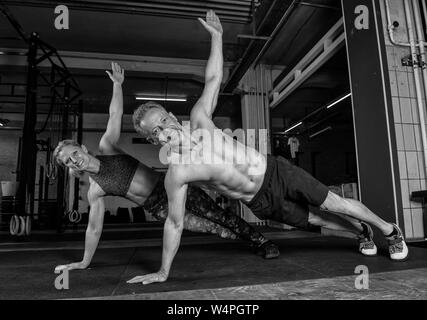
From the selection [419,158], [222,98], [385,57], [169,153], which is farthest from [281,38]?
[169,153]

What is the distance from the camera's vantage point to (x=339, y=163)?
12.2 meters

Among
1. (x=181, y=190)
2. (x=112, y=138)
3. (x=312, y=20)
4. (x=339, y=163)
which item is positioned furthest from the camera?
(x=339, y=163)

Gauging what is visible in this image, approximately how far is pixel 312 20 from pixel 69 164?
549 cm

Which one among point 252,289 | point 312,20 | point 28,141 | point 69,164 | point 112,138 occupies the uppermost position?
point 312,20

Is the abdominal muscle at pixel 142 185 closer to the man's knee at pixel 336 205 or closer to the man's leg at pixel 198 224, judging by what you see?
the man's leg at pixel 198 224

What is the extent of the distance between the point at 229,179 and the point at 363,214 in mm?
972

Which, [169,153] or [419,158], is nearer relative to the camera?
[169,153]

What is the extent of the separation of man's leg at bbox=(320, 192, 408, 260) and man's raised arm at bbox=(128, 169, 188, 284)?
1001 millimetres

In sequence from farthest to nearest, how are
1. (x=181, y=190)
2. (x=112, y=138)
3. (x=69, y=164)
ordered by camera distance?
(x=112, y=138)
(x=69, y=164)
(x=181, y=190)

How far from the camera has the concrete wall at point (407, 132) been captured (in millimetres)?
3100

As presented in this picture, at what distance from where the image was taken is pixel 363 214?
2.21m

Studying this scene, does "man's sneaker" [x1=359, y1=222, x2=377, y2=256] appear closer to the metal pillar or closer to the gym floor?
the gym floor

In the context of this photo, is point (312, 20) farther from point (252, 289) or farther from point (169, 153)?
point (252, 289)

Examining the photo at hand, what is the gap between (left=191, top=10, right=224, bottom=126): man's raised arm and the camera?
7.06ft
